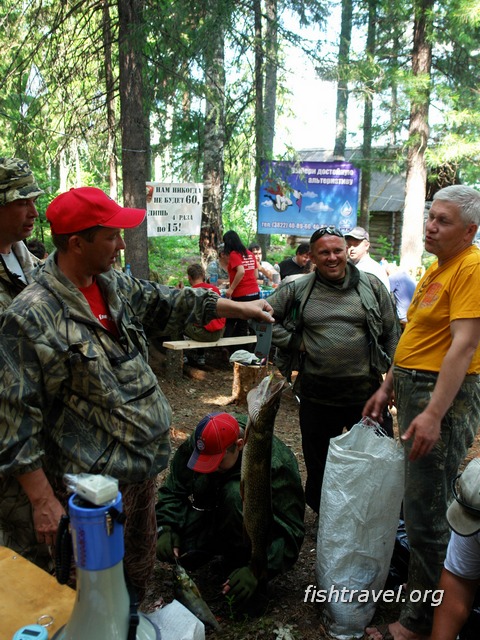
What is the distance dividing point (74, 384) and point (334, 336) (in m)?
1.94

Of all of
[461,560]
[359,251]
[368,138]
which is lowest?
[461,560]

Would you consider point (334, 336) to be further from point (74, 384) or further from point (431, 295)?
point (74, 384)

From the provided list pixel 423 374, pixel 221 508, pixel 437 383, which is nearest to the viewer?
pixel 437 383

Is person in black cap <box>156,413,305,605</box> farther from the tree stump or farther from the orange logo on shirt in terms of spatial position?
the tree stump

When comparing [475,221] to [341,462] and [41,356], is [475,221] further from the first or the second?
[41,356]

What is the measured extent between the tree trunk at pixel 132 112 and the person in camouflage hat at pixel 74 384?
5138 millimetres

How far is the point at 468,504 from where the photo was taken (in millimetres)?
1940

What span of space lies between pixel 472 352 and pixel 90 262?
62.8 inches

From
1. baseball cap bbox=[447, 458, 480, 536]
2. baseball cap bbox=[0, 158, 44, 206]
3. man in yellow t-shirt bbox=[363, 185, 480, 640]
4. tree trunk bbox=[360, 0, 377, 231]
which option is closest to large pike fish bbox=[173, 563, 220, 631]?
man in yellow t-shirt bbox=[363, 185, 480, 640]

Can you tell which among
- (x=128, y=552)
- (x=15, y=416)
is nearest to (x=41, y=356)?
(x=15, y=416)

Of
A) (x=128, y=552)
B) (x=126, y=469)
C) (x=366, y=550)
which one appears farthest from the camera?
(x=366, y=550)

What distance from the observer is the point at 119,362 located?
2.00m
